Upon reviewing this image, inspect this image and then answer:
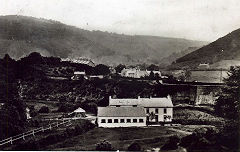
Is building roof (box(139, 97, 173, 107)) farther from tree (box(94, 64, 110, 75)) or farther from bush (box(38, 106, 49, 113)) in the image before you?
bush (box(38, 106, 49, 113))

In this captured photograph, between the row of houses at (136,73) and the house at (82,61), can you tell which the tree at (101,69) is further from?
the row of houses at (136,73)

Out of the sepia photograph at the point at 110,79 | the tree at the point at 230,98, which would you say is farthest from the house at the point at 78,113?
the tree at the point at 230,98

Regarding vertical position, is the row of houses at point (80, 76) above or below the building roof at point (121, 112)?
above

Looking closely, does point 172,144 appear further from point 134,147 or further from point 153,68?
point 153,68

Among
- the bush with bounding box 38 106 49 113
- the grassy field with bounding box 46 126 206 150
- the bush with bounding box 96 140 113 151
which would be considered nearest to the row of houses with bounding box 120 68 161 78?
the grassy field with bounding box 46 126 206 150

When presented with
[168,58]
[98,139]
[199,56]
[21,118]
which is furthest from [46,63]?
[199,56]

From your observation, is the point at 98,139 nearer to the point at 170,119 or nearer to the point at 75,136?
the point at 75,136

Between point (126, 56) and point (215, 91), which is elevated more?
point (126, 56)

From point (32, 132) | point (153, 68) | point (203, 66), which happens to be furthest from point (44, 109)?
point (203, 66)
